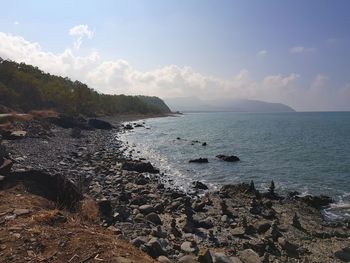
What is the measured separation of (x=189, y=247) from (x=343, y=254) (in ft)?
27.1

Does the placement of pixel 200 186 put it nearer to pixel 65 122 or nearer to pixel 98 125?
pixel 65 122

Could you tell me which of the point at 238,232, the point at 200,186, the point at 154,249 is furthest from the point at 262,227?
the point at 200,186

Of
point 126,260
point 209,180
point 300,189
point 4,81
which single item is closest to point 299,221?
point 300,189

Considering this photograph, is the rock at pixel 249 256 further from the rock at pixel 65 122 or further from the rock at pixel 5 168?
the rock at pixel 65 122

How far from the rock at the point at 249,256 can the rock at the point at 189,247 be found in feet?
7.34

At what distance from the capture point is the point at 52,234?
9.88m

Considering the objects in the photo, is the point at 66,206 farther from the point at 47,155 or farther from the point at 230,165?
the point at 230,165

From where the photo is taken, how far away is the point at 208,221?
2252 cm

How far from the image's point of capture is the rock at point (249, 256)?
1655 centimetres

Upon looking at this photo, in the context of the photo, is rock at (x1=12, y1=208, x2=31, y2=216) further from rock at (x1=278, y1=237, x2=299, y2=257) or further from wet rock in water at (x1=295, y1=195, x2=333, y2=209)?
wet rock in water at (x1=295, y1=195, x2=333, y2=209)

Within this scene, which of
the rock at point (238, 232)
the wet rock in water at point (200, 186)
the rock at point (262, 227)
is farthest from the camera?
the wet rock in water at point (200, 186)

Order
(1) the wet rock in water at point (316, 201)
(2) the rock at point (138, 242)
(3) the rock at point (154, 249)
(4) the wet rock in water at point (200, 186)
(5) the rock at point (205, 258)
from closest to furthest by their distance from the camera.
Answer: (5) the rock at point (205, 258) < (3) the rock at point (154, 249) < (2) the rock at point (138, 242) < (1) the wet rock in water at point (316, 201) < (4) the wet rock in water at point (200, 186)

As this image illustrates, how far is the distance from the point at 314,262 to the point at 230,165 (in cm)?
3047

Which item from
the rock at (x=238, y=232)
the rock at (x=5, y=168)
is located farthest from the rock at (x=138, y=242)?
the rock at (x=238, y=232)
